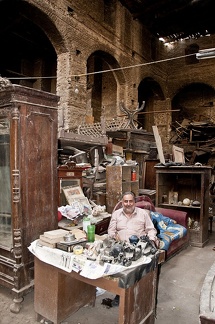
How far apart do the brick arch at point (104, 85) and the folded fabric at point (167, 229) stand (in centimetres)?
921

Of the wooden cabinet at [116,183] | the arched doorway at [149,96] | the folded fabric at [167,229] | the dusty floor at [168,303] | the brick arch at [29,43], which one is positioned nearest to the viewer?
the dusty floor at [168,303]

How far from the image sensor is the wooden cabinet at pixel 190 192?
5.82m

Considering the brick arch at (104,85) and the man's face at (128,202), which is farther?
the brick arch at (104,85)

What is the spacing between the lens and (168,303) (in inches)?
134

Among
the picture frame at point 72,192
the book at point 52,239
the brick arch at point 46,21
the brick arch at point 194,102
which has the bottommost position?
the book at point 52,239

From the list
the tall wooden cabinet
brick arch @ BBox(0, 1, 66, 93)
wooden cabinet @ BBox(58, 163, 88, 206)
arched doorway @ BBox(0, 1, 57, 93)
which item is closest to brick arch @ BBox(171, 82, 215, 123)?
arched doorway @ BBox(0, 1, 57, 93)

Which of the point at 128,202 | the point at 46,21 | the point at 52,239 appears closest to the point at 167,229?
the point at 128,202

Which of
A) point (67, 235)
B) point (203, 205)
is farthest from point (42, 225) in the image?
point (203, 205)

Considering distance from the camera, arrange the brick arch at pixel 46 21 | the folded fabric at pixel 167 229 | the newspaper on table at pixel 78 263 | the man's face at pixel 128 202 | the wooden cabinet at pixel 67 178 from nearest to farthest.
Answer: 1. the newspaper on table at pixel 78 263
2. the man's face at pixel 128 202
3. the folded fabric at pixel 167 229
4. the wooden cabinet at pixel 67 178
5. the brick arch at pixel 46 21

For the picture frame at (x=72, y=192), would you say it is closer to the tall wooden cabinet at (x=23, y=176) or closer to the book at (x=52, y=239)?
the tall wooden cabinet at (x=23, y=176)

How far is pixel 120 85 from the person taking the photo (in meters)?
13.6

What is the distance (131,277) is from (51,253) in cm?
91

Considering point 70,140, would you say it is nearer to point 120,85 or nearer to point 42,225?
point 42,225

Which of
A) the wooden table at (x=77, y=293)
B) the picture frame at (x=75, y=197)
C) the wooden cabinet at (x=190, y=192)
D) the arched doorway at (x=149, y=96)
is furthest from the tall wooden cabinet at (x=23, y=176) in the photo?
the arched doorway at (x=149, y=96)
